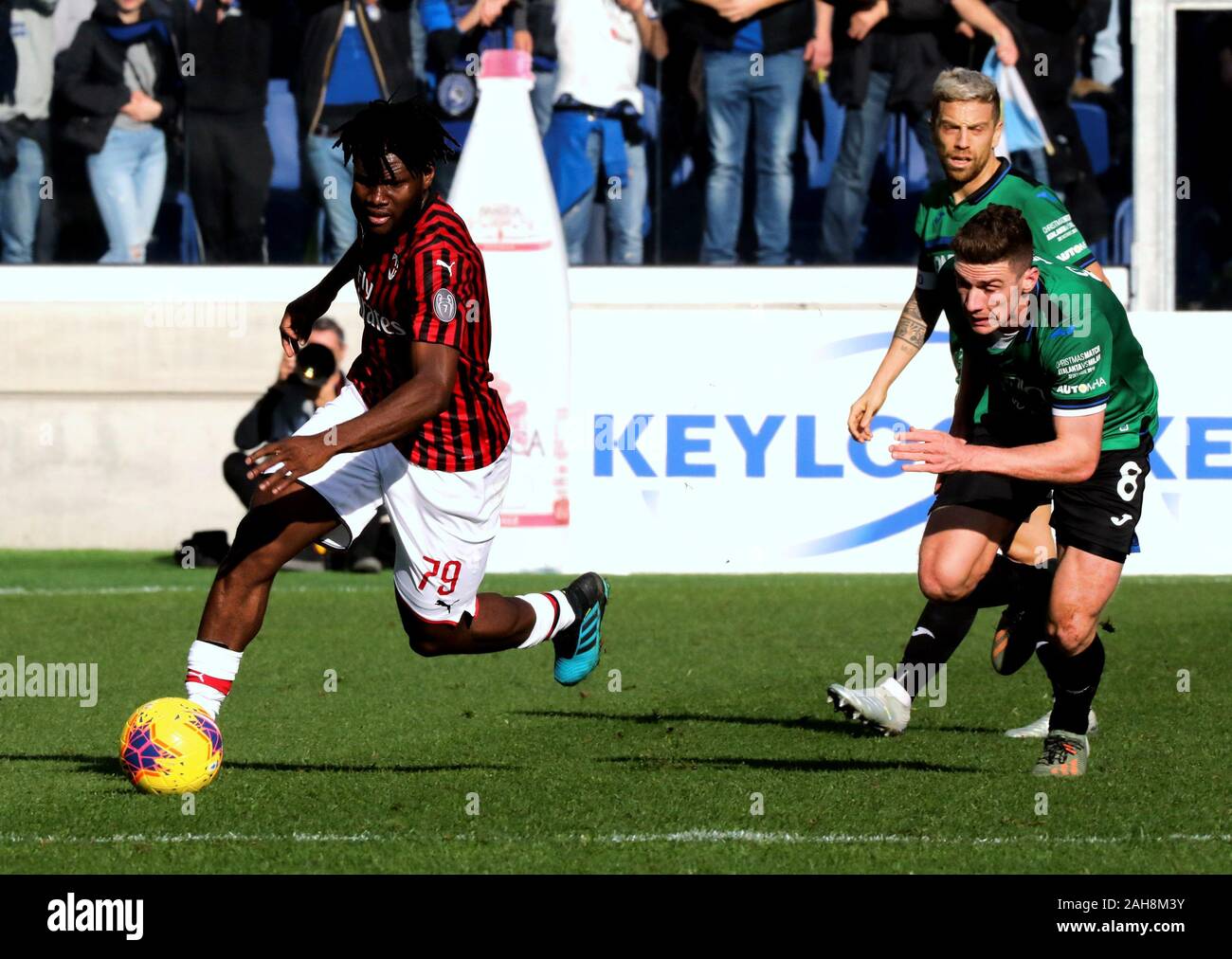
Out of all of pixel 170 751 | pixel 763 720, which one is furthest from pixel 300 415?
pixel 170 751

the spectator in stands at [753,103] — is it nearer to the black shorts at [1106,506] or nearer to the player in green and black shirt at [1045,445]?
the player in green and black shirt at [1045,445]

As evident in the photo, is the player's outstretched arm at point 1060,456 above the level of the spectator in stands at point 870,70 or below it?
below

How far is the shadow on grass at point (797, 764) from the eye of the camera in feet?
22.5

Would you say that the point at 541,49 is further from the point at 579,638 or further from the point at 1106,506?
the point at 1106,506

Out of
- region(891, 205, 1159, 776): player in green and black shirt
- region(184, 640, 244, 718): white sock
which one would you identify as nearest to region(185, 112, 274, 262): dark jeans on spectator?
region(891, 205, 1159, 776): player in green and black shirt

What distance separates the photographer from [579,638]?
24.7 feet

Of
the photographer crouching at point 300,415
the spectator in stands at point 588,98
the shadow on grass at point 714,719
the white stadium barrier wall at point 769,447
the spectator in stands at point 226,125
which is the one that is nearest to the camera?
the shadow on grass at point 714,719

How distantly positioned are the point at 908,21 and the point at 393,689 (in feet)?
32.3

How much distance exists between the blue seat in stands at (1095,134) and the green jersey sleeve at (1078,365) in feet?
37.1

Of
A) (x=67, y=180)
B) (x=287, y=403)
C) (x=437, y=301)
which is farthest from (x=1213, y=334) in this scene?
(x=67, y=180)

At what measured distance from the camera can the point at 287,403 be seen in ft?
47.6

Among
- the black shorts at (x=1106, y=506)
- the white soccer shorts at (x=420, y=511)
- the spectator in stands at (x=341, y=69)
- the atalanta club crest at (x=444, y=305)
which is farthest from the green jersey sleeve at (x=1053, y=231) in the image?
the spectator in stands at (x=341, y=69)
